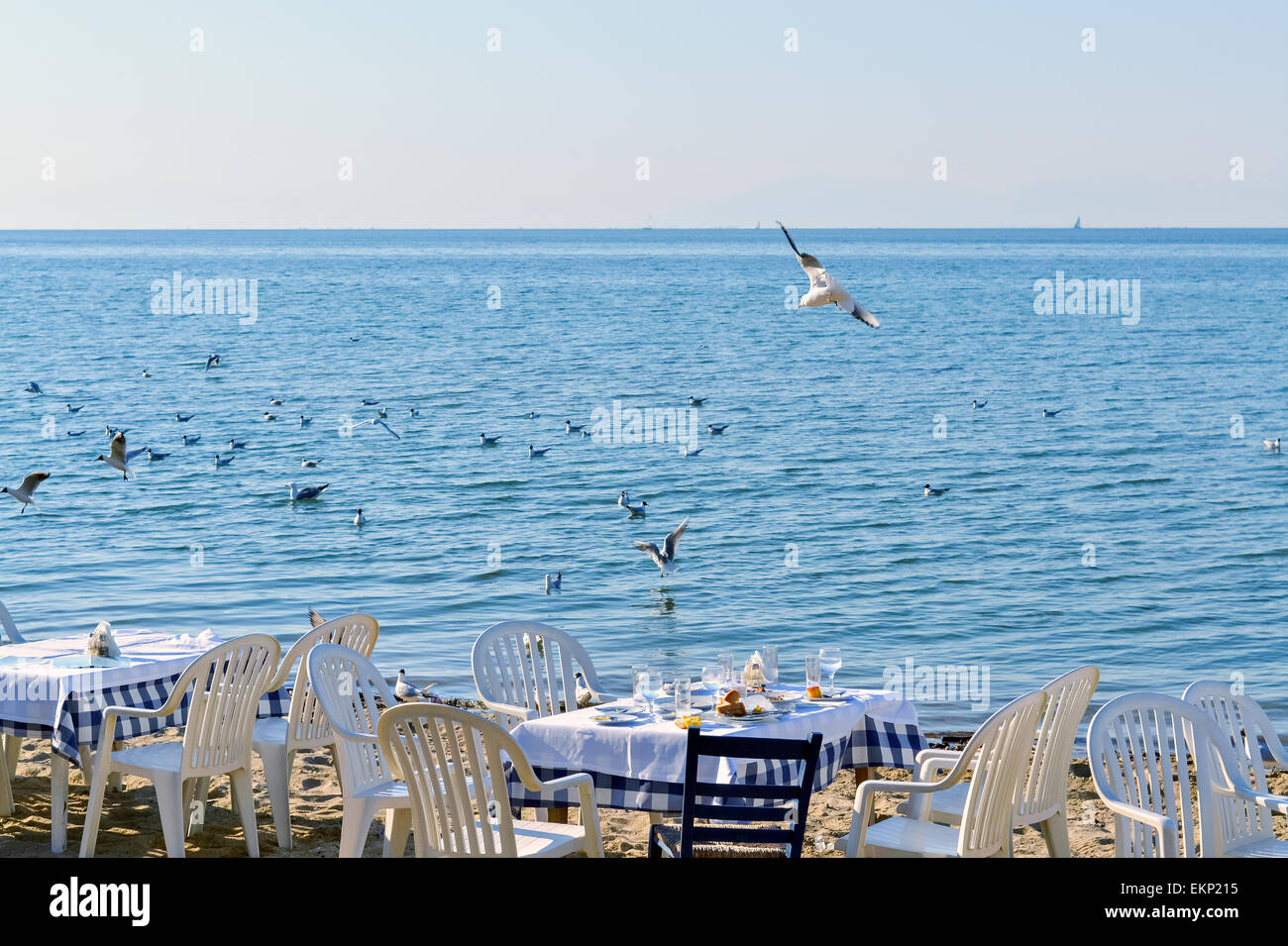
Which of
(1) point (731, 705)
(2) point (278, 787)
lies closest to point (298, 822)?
(2) point (278, 787)

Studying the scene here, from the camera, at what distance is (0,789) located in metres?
5.83

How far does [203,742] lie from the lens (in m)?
5.01

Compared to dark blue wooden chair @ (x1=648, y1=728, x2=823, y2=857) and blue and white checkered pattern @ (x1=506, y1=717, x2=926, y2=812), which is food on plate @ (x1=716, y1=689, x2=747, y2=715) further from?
dark blue wooden chair @ (x1=648, y1=728, x2=823, y2=857)

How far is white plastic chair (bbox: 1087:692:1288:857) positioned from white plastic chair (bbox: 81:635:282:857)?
306 centimetres

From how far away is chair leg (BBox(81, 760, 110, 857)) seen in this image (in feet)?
16.4

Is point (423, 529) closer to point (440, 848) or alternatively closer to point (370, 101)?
point (440, 848)

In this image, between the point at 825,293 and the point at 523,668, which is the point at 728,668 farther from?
the point at 825,293

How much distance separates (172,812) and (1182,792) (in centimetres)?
354

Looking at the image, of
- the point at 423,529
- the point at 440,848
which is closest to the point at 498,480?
the point at 423,529

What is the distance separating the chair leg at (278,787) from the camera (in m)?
5.45

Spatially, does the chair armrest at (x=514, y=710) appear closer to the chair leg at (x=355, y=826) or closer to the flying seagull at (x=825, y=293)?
the chair leg at (x=355, y=826)

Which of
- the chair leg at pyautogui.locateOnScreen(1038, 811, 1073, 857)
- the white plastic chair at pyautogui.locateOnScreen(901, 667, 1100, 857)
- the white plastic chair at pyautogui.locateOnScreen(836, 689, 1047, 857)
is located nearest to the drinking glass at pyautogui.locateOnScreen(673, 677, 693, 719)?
the white plastic chair at pyautogui.locateOnScreen(836, 689, 1047, 857)

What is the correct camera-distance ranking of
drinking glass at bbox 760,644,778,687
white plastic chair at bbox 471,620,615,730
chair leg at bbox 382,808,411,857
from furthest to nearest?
white plastic chair at bbox 471,620,615,730 → drinking glass at bbox 760,644,778,687 → chair leg at bbox 382,808,411,857
